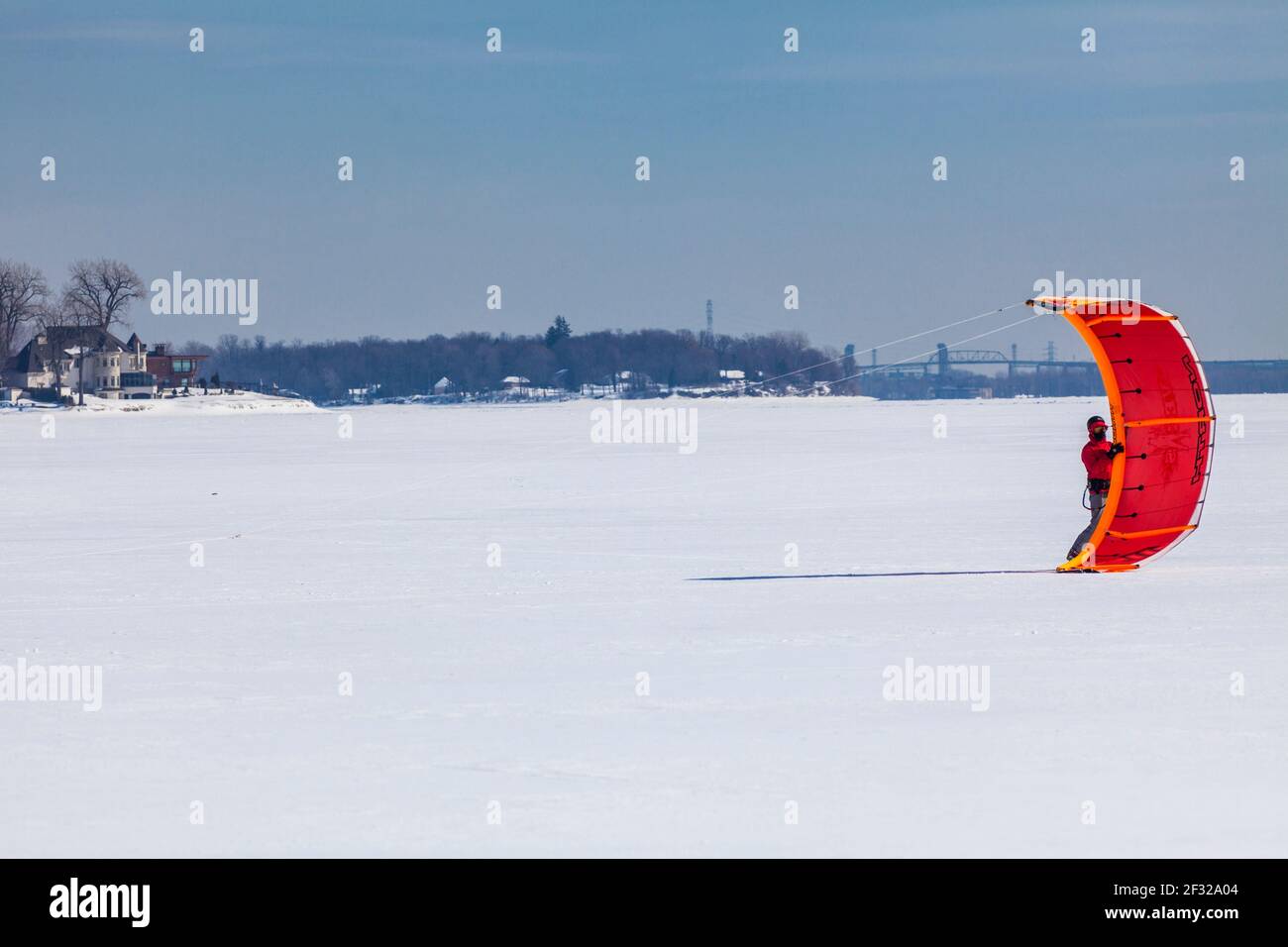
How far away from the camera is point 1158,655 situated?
9719 millimetres

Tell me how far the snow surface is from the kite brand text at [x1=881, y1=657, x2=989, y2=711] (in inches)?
4.9

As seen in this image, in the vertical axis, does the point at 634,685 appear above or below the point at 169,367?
below

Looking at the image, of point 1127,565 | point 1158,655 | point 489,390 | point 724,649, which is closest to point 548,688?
point 724,649

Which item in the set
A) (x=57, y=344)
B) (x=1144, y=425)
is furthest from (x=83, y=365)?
(x=1144, y=425)

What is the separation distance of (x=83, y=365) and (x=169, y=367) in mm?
20284

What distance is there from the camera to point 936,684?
29.2 feet

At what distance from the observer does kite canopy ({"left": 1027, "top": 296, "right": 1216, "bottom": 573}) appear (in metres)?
13.8

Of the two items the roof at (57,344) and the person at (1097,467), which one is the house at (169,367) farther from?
the person at (1097,467)

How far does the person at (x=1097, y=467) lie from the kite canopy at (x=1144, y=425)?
0.07m

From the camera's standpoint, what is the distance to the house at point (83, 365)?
10975 cm

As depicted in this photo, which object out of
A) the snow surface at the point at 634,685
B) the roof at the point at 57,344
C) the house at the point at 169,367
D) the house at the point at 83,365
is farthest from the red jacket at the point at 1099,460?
the house at the point at 169,367

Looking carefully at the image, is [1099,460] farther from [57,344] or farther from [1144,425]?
[57,344]

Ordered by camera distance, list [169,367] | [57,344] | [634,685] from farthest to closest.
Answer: [169,367] → [57,344] → [634,685]

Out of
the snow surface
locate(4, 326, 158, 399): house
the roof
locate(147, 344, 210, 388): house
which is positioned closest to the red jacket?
the snow surface
